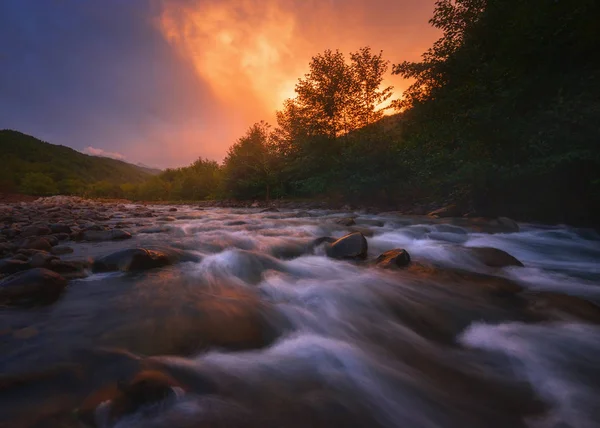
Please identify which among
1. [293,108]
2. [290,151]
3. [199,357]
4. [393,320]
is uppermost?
[293,108]

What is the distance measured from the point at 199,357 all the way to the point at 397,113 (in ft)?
52.3

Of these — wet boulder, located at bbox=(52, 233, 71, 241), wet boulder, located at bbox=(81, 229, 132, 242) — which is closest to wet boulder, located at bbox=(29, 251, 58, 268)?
wet boulder, located at bbox=(81, 229, 132, 242)

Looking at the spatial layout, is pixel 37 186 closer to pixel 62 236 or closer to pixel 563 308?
pixel 62 236

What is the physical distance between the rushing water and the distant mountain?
1995 inches

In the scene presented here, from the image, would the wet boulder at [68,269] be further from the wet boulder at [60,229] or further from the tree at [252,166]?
the tree at [252,166]

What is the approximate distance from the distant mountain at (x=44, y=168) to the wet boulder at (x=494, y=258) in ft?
174

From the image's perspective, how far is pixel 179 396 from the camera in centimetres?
183

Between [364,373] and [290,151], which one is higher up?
[290,151]

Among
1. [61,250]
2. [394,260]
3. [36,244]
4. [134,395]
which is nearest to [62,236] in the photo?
[36,244]

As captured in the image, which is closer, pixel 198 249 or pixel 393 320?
pixel 393 320

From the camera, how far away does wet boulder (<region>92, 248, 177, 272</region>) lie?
14.2 feet

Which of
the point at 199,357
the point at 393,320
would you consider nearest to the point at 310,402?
the point at 199,357

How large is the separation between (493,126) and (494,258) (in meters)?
6.28

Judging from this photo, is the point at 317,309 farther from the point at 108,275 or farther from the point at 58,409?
the point at 108,275
